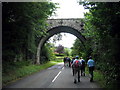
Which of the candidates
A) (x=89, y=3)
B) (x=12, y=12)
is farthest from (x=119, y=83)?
(x=12, y=12)

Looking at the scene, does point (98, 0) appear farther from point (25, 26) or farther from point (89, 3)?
point (25, 26)

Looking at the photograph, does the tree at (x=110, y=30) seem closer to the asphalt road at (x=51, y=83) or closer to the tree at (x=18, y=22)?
the asphalt road at (x=51, y=83)

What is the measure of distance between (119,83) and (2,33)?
28.9 ft

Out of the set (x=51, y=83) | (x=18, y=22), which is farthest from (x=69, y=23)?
(x=51, y=83)

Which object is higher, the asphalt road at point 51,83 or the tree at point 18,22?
the tree at point 18,22

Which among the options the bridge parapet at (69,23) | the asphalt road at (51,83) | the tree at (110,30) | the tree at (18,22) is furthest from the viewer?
the bridge parapet at (69,23)

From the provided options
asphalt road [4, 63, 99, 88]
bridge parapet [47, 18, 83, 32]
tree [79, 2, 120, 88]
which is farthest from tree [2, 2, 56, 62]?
bridge parapet [47, 18, 83, 32]

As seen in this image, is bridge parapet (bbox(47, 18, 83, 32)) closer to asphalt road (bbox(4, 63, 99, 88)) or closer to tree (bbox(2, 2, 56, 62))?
tree (bbox(2, 2, 56, 62))

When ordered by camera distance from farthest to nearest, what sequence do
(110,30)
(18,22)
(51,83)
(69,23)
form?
(69,23)
(18,22)
(51,83)
(110,30)

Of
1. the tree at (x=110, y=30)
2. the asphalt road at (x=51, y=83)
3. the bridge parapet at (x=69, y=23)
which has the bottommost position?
the asphalt road at (x=51, y=83)

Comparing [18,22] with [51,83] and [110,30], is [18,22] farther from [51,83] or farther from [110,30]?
[110,30]

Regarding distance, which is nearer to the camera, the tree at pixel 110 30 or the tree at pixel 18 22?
the tree at pixel 110 30

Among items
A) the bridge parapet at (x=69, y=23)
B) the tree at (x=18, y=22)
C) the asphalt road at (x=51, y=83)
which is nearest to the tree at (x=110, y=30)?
the asphalt road at (x=51, y=83)

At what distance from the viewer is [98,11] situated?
10883 mm
